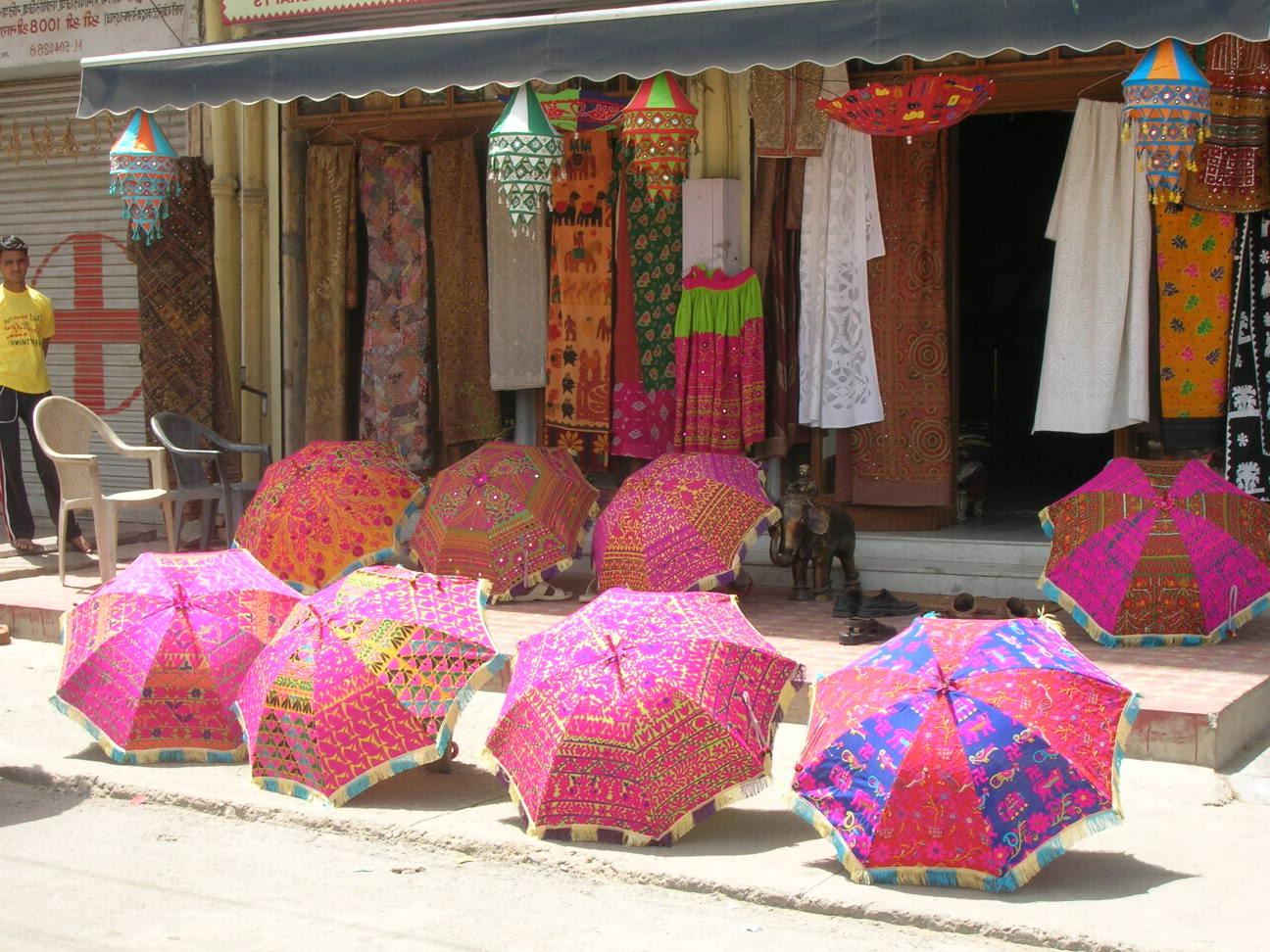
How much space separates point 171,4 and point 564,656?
7.83 metres

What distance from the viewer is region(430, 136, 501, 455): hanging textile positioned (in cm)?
983

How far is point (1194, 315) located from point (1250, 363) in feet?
1.22

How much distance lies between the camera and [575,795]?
4.87 metres

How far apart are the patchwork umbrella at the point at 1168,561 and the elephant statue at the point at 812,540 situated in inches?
53.6

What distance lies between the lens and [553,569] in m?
8.02

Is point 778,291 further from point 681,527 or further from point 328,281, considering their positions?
point 328,281

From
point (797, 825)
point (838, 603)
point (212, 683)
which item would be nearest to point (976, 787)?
point (797, 825)

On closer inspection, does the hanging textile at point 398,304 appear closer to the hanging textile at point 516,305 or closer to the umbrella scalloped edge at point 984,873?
the hanging textile at point 516,305

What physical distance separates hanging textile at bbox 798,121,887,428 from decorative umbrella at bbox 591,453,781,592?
48.4 inches

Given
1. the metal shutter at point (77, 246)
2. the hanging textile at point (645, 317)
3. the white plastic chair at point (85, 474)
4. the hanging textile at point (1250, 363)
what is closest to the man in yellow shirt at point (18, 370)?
the white plastic chair at point (85, 474)

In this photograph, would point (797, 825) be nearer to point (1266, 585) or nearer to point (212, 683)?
point (212, 683)

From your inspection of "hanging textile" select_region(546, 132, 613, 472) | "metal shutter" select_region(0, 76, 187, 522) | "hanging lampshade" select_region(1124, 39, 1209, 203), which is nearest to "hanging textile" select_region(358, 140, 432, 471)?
"hanging textile" select_region(546, 132, 613, 472)

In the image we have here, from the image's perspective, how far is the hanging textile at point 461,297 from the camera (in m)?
9.83

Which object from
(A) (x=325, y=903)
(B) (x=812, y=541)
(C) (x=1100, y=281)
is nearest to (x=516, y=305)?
(B) (x=812, y=541)
